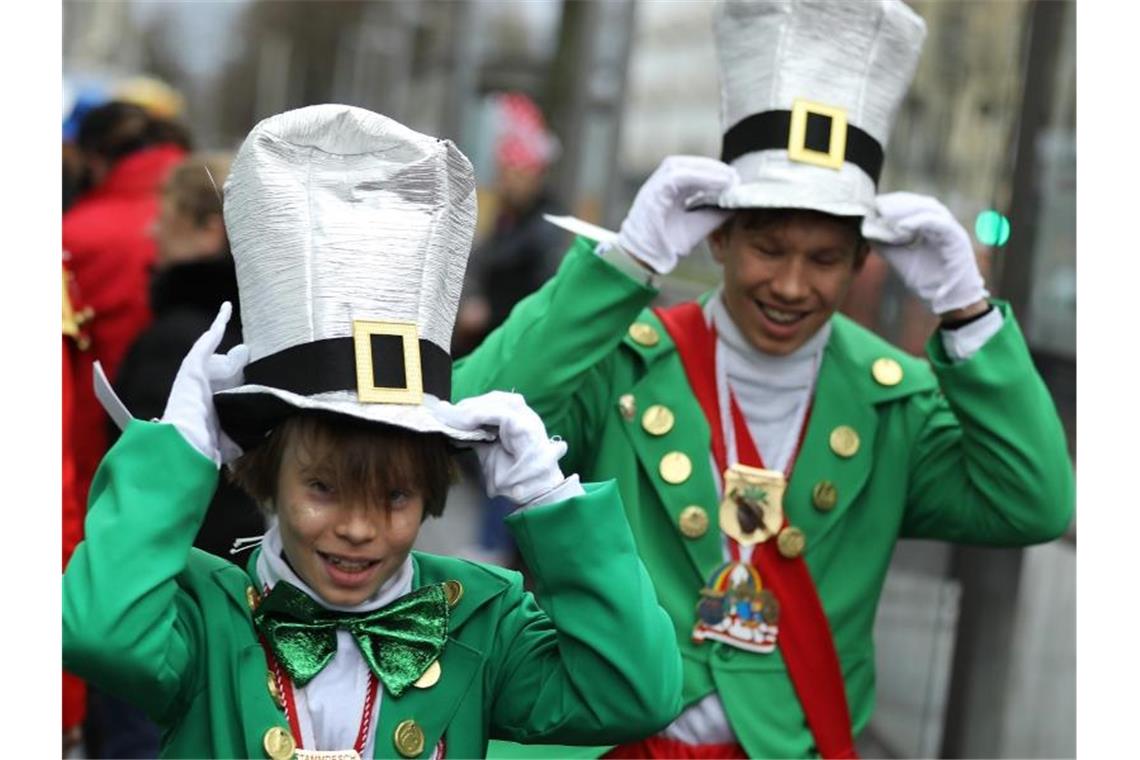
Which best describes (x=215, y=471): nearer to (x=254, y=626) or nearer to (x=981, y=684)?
(x=254, y=626)

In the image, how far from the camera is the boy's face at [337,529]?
3422 mm

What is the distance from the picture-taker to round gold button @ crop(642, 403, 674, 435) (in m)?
4.79

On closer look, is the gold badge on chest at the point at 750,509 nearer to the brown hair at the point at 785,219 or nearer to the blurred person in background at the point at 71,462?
the brown hair at the point at 785,219

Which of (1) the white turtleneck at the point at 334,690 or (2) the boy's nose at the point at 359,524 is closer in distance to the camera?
(2) the boy's nose at the point at 359,524

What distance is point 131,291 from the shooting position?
7.12 meters

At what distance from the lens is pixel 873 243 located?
4723 millimetres

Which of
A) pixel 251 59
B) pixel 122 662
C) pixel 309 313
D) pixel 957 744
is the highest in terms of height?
pixel 251 59

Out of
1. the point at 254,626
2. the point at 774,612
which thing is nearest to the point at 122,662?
the point at 254,626

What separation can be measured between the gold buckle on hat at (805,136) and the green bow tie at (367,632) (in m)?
1.53

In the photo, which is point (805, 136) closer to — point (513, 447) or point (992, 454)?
point (992, 454)

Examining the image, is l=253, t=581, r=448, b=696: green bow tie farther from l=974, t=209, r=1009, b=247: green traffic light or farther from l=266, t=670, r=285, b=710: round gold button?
l=974, t=209, r=1009, b=247: green traffic light

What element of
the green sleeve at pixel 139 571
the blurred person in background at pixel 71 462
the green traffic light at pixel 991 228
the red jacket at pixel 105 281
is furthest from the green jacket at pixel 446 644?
the green traffic light at pixel 991 228

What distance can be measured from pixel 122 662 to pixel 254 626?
0.31m

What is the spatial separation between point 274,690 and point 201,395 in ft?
1.65
